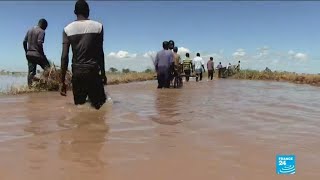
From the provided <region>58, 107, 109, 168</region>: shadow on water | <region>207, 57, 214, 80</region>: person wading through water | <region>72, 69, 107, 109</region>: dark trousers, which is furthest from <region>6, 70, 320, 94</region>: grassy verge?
<region>58, 107, 109, 168</region>: shadow on water

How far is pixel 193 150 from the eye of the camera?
4.15 m

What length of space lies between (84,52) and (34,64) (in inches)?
184

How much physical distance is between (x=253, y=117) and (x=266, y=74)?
21.3 metres

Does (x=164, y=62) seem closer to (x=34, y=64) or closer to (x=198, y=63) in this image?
(x=34, y=64)

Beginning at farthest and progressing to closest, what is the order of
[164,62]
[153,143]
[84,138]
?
[164,62] < [84,138] < [153,143]

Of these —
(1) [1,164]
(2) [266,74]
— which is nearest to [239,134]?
(1) [1,164]

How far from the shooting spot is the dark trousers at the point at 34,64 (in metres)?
10.7

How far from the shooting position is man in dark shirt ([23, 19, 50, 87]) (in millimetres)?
10492

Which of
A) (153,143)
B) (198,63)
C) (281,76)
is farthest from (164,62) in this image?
(281,76)

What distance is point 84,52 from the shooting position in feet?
21.4

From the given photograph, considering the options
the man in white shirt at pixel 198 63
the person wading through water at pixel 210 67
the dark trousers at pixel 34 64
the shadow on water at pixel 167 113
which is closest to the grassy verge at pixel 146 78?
the dark trousers at pixel 34 64

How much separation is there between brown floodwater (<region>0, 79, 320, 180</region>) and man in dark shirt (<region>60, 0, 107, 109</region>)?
1.17 ft

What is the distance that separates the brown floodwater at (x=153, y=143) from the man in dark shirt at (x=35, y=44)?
12.3 ft

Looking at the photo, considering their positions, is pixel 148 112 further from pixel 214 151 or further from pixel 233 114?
pixel 214 151
